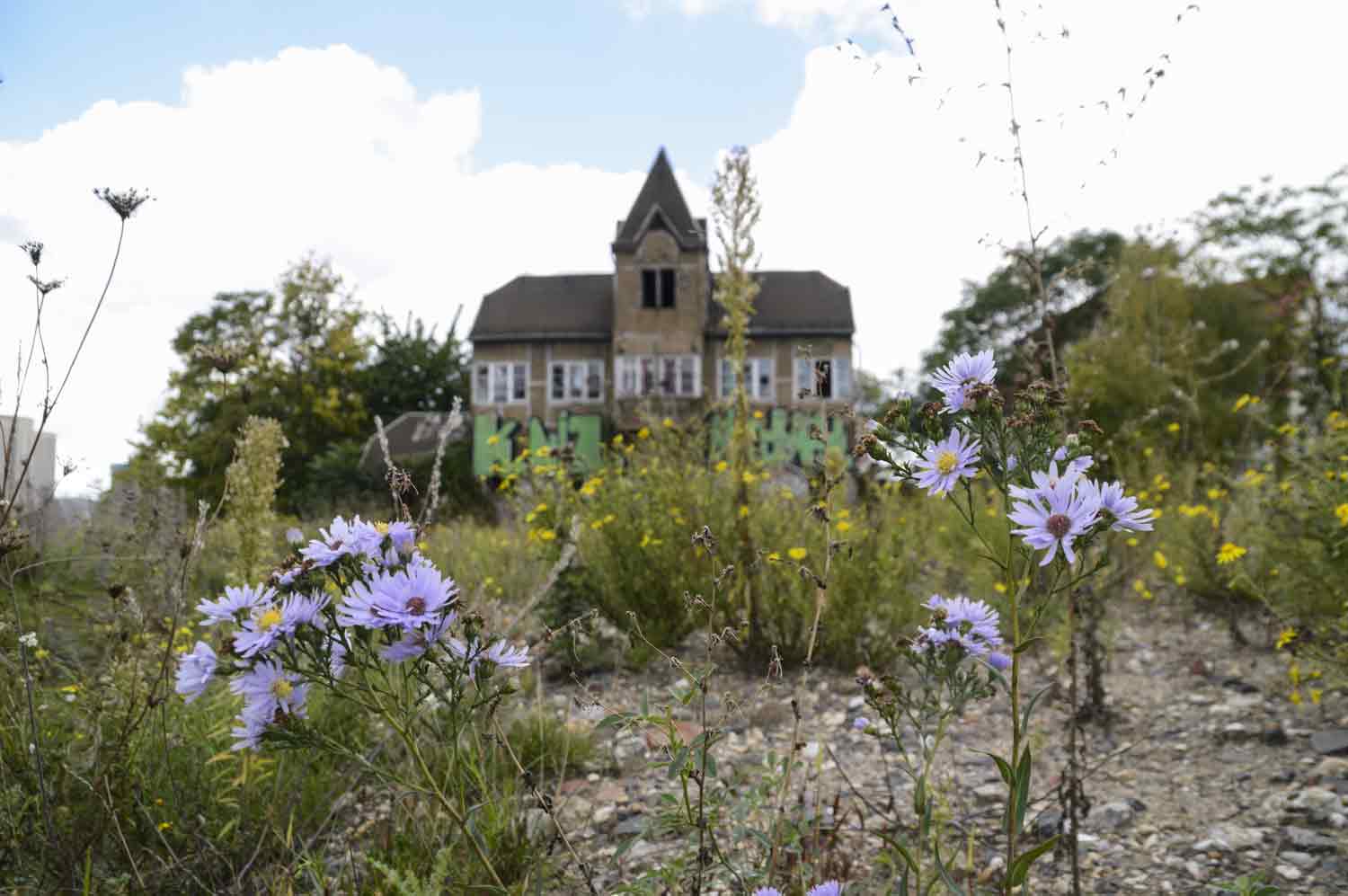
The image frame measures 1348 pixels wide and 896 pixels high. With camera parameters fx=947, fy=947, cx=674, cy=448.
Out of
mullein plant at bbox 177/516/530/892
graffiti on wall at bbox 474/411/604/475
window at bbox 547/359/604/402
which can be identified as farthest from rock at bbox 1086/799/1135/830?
window at bbox 547/359/604/402

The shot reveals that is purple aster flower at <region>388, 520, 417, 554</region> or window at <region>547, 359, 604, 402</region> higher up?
window at <region>547, 359, 604, 402</region>

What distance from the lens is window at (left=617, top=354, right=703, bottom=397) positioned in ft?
71.5

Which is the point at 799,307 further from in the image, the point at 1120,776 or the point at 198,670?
Answer: the point at 198,670

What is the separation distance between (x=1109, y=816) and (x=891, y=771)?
70cm

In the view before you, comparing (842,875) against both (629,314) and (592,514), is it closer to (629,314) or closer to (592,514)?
(592,514)

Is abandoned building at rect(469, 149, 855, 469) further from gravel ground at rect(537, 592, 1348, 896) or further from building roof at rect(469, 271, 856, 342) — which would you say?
gravel ground at rect(537, 592, 1348, 896)

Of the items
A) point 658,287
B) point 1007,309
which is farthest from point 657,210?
point 1007,309

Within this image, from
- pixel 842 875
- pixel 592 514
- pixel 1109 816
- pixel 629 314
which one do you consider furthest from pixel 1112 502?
pixel 629 314

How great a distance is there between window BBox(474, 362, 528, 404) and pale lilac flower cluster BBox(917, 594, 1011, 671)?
21.6 meters

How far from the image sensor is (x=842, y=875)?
212cm

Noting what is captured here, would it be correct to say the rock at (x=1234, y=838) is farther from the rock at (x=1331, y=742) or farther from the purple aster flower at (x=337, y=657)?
the purple aster flower at (x=337, y=657)

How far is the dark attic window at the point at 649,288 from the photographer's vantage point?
22.1m

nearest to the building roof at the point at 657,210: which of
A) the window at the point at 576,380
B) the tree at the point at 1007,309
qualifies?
the window at the point at 576,380

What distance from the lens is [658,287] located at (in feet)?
72.4
